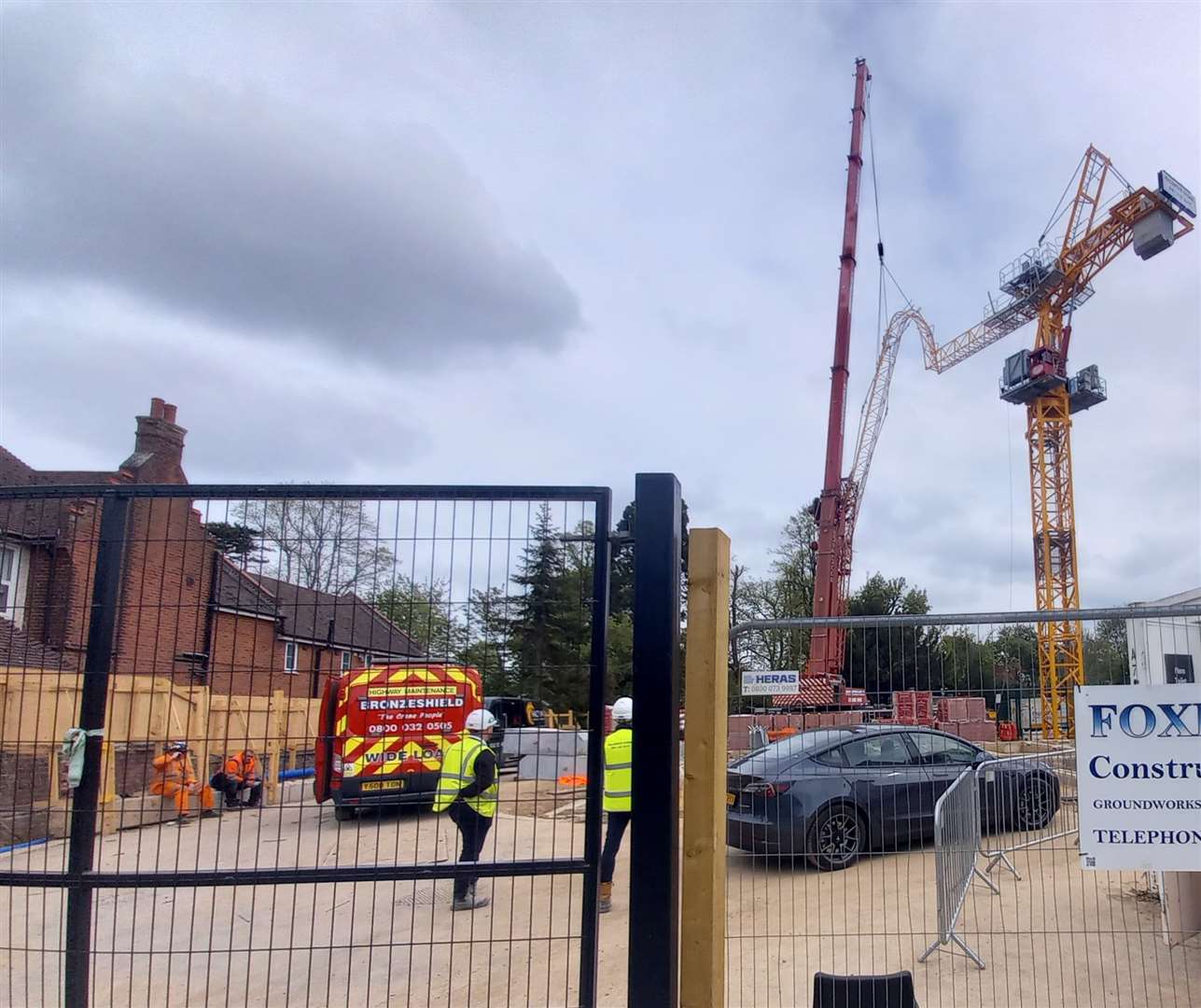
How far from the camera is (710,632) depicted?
11.7ft

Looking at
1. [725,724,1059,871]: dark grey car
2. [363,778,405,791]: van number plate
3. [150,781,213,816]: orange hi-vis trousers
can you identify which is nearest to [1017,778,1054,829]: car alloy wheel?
[725,724,1059,871]: dark grey car

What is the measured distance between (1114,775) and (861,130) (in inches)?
1545

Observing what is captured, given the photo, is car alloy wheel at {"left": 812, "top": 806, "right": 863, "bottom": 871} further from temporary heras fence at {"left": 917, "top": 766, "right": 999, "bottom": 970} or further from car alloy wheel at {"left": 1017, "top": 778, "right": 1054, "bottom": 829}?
car alloy wheel at {"left": 1017, "top": 778, "right": 1054, "bottom": 829}

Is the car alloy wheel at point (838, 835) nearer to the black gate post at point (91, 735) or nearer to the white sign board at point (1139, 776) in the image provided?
the white sign board at point (1139, 776)

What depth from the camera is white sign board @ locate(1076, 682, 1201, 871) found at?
13.1ft

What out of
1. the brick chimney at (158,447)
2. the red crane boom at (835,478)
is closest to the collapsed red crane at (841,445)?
the red crane boom at (835,478)

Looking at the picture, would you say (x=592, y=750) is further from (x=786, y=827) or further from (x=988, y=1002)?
(x=988, y=1002)

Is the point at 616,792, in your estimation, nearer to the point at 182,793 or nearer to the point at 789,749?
the point at 789,749

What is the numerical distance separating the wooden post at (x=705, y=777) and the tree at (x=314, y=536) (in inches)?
48.4

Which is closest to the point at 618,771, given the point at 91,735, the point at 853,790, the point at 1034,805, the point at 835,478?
the point at 853,790

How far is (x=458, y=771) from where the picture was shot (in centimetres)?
347

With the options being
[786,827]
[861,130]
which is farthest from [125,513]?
[861,130]

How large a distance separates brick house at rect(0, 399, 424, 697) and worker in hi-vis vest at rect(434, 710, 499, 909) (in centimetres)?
39

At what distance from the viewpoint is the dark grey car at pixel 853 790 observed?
4488 mm
